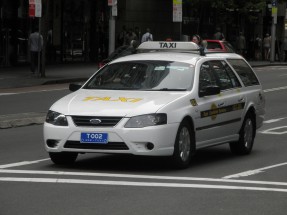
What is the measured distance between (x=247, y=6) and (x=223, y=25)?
5805 mm

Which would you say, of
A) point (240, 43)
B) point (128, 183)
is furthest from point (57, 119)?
point (240, 43)

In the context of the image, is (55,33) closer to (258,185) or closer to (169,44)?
(169,44)

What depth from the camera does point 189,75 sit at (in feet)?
41.9

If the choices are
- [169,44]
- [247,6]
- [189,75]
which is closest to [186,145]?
[189,75]

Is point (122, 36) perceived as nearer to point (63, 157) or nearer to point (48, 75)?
point (48, 75)

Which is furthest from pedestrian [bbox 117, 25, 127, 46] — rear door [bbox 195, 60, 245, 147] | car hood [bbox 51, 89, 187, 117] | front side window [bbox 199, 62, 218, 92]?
car hood [bbox 51, 89, 187, 117]

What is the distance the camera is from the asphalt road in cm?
905

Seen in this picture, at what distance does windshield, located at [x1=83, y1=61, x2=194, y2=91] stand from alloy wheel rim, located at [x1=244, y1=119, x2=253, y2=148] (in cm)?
164

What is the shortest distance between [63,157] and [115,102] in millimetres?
1062

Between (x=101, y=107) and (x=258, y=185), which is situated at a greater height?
(x=101, y=107)

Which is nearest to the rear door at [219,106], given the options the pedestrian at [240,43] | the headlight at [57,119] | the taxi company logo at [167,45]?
the taxi company logo at [167,45]

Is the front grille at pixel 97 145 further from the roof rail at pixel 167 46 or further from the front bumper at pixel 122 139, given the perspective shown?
the roof rail at pixel 167 46

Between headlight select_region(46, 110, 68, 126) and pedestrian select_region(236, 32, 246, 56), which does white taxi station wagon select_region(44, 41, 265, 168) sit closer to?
headlight select_region(46, 110, 68, 126)

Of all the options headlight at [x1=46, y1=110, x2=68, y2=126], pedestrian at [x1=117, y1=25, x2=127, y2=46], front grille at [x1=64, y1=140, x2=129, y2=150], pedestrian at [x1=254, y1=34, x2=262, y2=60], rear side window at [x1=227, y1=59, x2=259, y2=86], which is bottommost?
pedestrian at [x1=254, y1=34, x2=262, y2=60]
